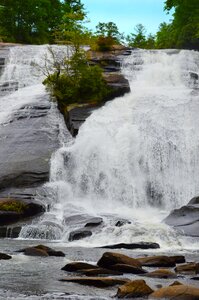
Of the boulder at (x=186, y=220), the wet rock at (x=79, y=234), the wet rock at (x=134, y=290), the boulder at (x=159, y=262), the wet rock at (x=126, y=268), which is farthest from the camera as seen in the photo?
the boulder at (x=186, y=220)

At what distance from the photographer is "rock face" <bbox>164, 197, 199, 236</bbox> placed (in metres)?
22.2

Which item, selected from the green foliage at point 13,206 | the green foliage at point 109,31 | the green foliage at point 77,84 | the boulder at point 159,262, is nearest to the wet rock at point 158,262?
the boulder at point 159,262

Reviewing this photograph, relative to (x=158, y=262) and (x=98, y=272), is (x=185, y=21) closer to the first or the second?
(x=158, y=262)

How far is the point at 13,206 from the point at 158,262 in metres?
10.3

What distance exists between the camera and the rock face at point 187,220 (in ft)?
72.9

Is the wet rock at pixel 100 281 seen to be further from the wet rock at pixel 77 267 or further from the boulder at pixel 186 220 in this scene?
the boulder at pixel 186 220

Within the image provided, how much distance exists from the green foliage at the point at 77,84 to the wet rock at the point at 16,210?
12.3 m

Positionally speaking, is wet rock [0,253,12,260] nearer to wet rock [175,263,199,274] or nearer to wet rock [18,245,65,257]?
wet rock [18,245,65,257]

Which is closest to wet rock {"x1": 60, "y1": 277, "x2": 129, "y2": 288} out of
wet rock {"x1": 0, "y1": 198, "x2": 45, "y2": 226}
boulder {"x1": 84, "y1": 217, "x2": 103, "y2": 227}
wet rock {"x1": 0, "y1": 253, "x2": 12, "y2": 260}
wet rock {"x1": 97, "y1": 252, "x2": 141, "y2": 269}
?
wet rock {"x1": 97, "y1": 252, "x2": 141, "y2": 269}

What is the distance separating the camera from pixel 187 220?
23.5 metres


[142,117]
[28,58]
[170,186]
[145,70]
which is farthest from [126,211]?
[28,58]

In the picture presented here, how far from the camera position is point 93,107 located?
36.2 m

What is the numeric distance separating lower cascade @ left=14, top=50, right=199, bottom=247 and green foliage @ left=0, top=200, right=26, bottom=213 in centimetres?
96

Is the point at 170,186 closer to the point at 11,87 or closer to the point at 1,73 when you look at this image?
the point at 11,87
